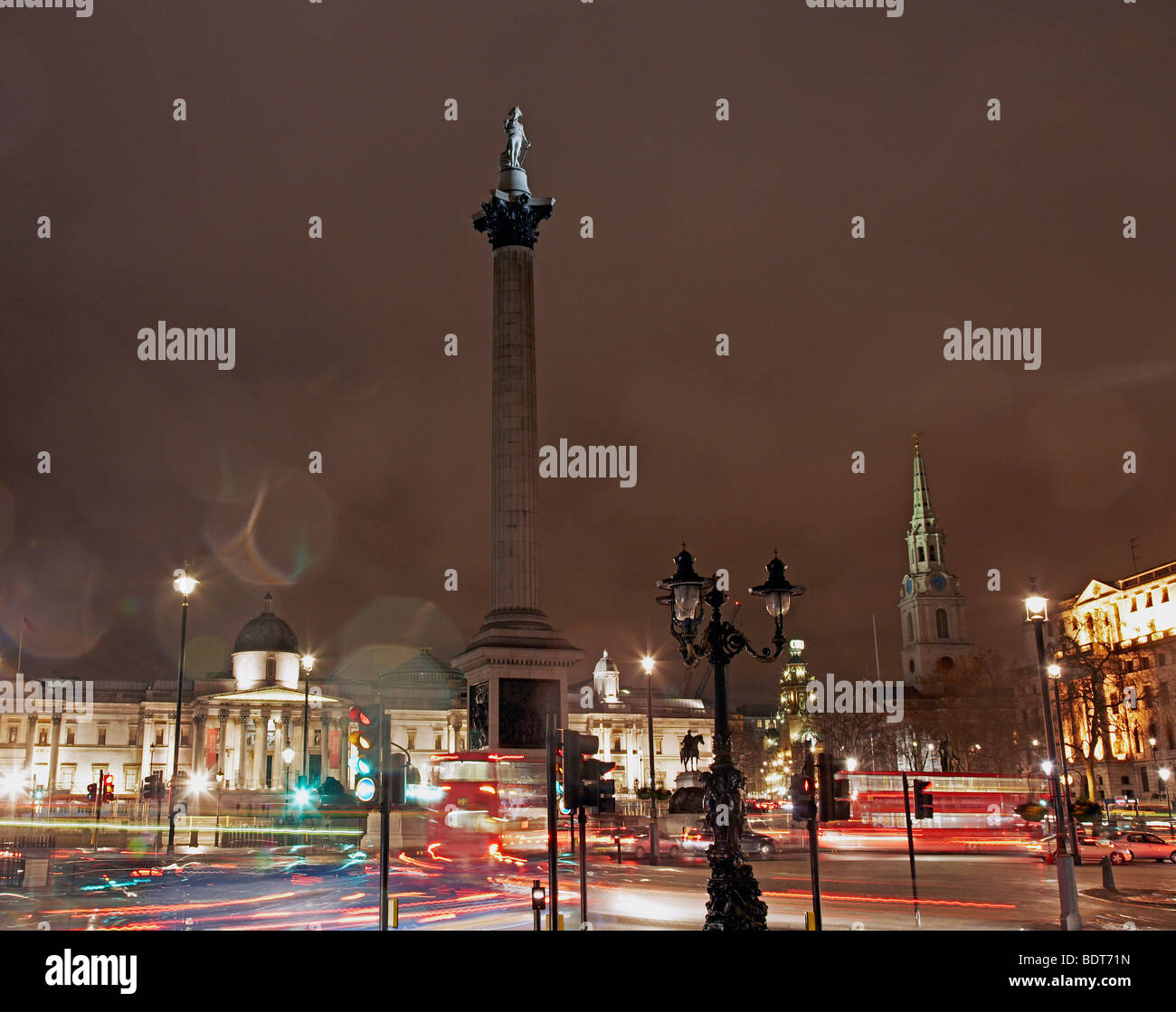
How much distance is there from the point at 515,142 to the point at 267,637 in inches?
3812

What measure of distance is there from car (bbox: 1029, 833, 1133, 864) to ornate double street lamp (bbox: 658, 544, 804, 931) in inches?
949

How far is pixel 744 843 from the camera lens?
39.9 m

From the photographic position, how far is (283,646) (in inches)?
5650

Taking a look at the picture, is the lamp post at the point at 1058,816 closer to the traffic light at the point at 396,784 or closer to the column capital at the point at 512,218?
the traffic light at the point at 396,784

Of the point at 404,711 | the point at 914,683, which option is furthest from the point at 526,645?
the point at 914,683

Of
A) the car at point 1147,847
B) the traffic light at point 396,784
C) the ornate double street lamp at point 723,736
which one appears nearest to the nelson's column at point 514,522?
the car at point 1147,847

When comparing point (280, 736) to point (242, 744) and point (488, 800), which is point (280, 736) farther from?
point (488, 800)

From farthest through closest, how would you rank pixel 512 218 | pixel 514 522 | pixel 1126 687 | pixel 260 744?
pixel 260 744
pixel 1126 687
pixel 512 218
pixel 514 522

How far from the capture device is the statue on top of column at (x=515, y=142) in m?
61.2

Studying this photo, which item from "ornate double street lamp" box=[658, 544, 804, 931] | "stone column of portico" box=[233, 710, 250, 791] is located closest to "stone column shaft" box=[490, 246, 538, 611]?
"ornate double street lamp" box=[658, 544, 804, 931]

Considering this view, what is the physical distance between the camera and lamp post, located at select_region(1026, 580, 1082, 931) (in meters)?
19.1

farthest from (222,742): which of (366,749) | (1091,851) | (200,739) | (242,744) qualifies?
(366,749)
